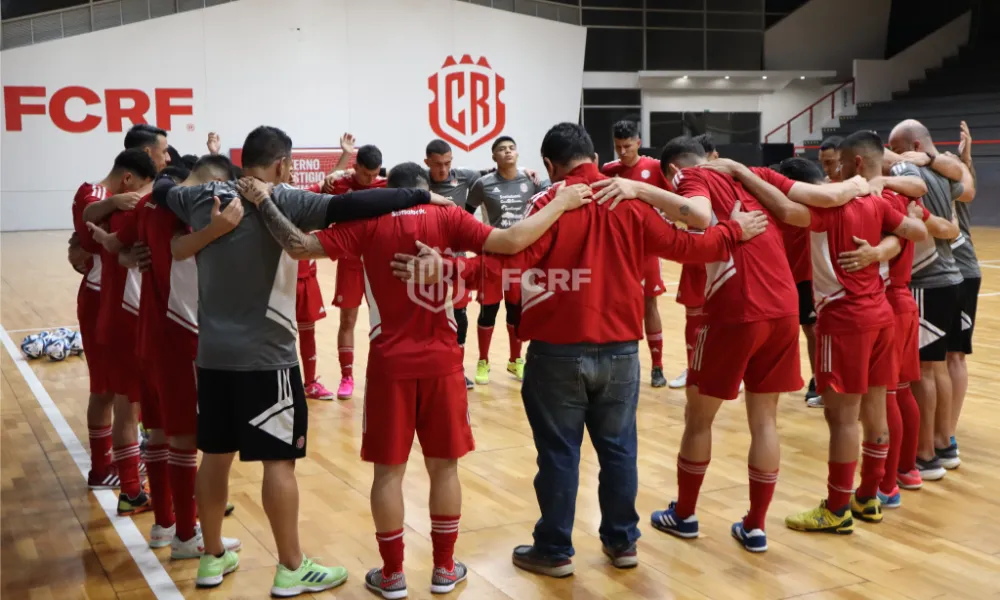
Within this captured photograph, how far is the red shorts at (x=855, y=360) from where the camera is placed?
14.3 feet

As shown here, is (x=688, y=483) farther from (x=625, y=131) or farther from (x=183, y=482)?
(x=625, y=131)

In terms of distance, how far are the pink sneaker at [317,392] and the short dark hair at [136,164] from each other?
3190 millimetres

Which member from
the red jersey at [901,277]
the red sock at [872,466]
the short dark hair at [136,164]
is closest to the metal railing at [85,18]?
the short dark hair at [136,164]

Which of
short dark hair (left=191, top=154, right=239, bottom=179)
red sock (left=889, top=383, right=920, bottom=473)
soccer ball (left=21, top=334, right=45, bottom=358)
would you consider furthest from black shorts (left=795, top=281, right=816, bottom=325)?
soccer ball (left=21, top=334, right=45, bottom=358)

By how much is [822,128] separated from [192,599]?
28.0 metres

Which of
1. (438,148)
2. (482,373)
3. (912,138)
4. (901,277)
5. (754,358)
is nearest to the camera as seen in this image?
(754,358)

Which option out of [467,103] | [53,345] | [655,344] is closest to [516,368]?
[655,344]

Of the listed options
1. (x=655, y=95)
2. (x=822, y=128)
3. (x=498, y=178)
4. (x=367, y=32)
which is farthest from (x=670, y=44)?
(x=498, y=178)

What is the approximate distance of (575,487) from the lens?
13.2 feet

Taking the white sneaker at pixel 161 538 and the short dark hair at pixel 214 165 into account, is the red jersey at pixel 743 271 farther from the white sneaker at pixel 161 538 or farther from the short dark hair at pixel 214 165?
the white sneaker at pixel 161 538

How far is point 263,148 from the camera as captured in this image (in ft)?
12.0

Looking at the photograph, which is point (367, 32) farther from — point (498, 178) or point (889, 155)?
point (889, 155)

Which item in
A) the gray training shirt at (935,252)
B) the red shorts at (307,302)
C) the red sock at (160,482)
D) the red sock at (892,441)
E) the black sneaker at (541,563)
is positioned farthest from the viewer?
the red shorts at (307,302)

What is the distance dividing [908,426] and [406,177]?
3048 mm
